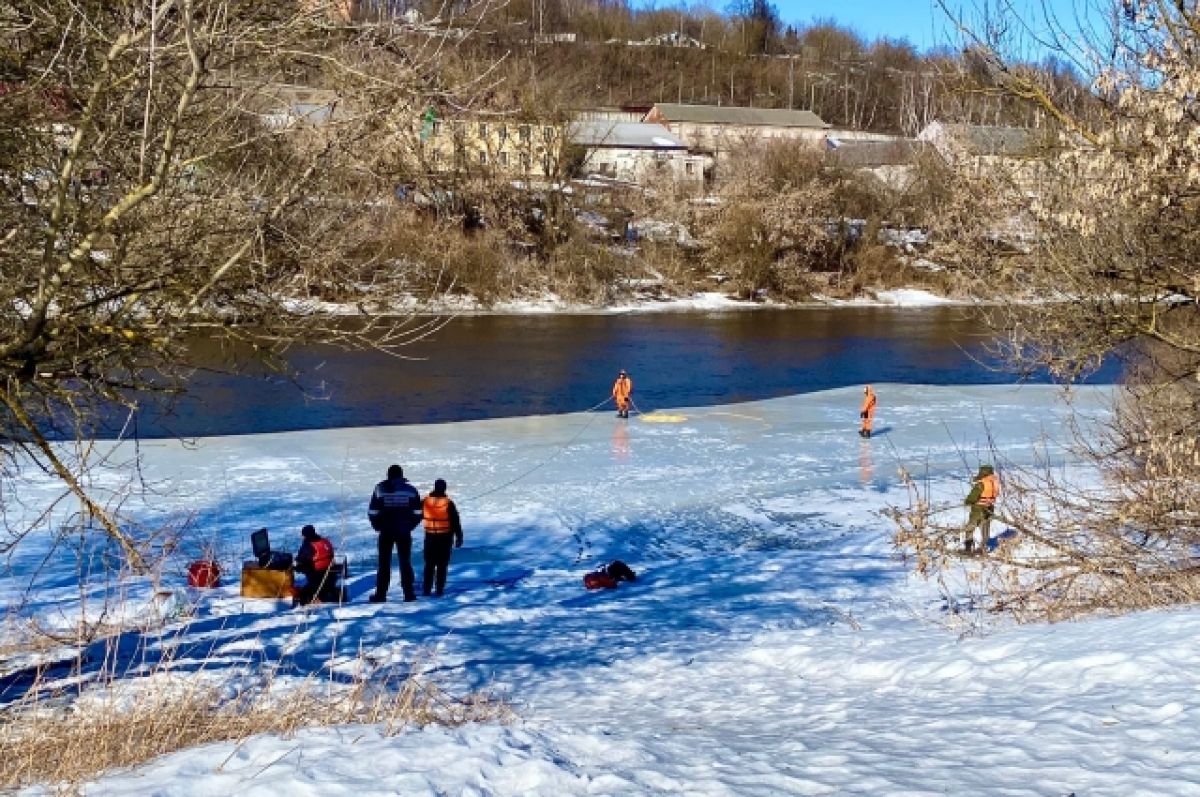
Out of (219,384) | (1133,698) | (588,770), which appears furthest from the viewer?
(219,384)

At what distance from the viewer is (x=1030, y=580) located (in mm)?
9891

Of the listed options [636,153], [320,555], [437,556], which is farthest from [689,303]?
[320,555]

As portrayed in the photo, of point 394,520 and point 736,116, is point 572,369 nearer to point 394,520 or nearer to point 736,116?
point 394,520

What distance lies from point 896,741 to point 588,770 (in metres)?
1.46

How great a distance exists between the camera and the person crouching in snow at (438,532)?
10.9 metres

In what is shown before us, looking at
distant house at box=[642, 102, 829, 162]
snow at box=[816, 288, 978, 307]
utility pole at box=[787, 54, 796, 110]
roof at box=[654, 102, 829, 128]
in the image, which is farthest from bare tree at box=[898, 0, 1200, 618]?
utility pole at box=[787, 54, 796, 110]

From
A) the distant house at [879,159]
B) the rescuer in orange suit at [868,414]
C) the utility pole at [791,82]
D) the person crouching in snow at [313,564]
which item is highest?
the utility pole at [791,82]

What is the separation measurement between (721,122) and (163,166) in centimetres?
8127

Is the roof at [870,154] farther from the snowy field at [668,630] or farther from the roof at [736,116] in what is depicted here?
the snowy field at [668,630]

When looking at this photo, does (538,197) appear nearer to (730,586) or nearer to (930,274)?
(930,274)

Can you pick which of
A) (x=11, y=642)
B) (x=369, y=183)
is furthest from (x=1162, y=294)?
(x=11, y=642)

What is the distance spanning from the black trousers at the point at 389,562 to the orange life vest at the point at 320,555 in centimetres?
53

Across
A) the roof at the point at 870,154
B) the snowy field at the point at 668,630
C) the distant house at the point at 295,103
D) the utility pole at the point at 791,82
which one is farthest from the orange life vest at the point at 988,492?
the utility pole at the point at 791,82

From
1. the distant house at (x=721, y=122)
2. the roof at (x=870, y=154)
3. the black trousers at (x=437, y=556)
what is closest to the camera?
the black trousers at (x=437, y=556)
